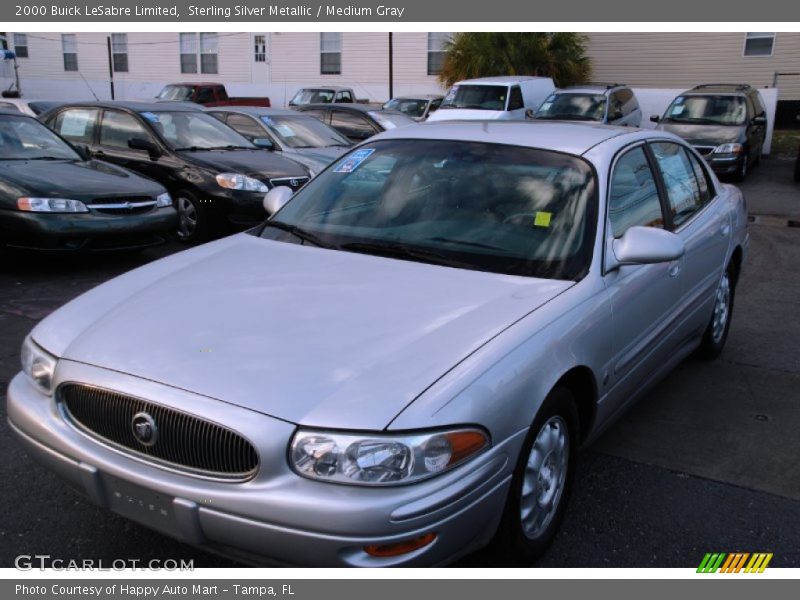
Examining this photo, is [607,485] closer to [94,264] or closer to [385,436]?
[385,436]

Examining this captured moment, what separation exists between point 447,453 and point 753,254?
7587 millimetres

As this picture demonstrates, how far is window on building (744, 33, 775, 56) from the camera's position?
2288cm

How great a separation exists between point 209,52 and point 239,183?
79.5 ft

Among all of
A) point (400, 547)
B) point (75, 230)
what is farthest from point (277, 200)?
point (75, 230)

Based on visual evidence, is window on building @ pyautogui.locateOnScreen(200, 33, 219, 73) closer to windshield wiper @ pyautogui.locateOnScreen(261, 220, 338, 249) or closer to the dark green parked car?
the dark green parked car

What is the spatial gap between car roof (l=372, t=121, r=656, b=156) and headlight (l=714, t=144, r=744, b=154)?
1079cm

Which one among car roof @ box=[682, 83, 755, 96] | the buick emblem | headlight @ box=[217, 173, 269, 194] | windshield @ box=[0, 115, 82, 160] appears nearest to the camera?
the buick emblem

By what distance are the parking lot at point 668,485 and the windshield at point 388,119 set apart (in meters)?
8.84

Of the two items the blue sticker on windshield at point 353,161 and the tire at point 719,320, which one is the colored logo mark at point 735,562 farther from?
the blue sticker on windshield at point 353,161

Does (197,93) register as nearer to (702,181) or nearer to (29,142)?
(29,142)

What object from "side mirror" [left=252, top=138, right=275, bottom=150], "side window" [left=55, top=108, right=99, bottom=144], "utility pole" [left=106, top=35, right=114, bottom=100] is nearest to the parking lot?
"side window" [left=55, top=108, right=99, bottom=144]

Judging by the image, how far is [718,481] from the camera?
149 inches

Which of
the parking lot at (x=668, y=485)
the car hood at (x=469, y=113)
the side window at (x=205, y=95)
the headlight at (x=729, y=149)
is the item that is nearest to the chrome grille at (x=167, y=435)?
the parking lot at (x=668, y=485)

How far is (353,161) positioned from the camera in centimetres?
Result: 434
